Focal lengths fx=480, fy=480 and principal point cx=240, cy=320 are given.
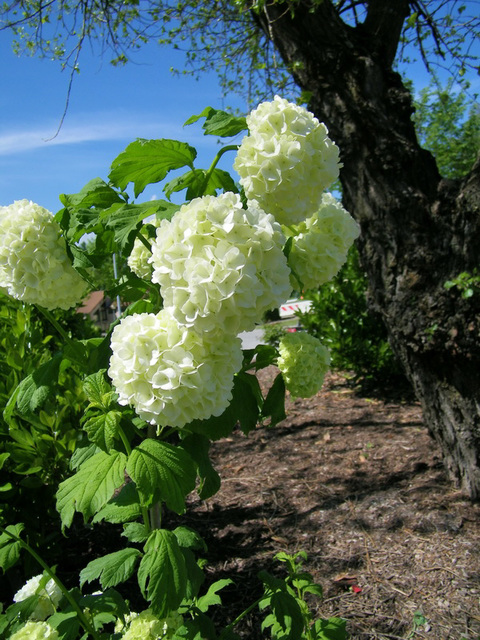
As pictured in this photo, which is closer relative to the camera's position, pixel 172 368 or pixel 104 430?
pixel 172 368

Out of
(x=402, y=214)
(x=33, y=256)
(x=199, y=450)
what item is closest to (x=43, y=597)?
(x=199, y=450)

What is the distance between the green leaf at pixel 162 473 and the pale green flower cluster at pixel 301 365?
1.76ft

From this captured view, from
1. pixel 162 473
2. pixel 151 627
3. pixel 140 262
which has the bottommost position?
pixel 151 627

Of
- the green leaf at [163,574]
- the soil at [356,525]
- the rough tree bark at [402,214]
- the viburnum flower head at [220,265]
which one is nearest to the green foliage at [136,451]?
the green leaf at [163,574]

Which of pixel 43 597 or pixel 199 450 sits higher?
pixel 199 450

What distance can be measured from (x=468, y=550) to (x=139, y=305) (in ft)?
9.39

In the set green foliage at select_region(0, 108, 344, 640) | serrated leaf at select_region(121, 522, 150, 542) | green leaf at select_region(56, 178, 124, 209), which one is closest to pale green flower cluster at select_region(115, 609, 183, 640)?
green foliage at select_region(0, 108, 344, 640)

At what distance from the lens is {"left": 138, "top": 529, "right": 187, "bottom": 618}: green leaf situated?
56.1 inches

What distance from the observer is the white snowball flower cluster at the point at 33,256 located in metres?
1.60

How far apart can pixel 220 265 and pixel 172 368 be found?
0.30 m

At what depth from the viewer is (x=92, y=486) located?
1403 mm

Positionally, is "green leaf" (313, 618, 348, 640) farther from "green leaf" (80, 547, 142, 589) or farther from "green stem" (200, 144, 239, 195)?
"green stem" (200, 144, 239, 195)

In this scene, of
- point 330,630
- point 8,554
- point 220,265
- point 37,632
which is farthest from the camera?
point 330,630

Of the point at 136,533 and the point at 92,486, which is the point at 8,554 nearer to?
the point at 136,533
